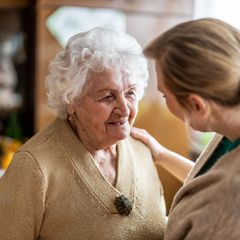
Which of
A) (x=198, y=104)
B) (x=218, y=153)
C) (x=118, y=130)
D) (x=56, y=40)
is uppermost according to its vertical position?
(x=198, y=104)

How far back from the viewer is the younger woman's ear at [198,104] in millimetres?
979

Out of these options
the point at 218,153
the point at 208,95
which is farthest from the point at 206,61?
the point at 218,153

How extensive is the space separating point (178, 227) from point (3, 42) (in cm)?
236

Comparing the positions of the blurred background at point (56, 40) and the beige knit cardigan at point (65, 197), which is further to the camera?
the blurred background at point (56, 40)

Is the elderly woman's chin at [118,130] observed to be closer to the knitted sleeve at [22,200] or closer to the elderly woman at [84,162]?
the elderly woman at [84,162]

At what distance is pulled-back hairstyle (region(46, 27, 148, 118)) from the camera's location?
140cm

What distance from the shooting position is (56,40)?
284 centimetres

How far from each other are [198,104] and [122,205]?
0.55 meters

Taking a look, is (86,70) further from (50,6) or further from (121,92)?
(50,6)

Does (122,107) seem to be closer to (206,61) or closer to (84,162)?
(84,162)

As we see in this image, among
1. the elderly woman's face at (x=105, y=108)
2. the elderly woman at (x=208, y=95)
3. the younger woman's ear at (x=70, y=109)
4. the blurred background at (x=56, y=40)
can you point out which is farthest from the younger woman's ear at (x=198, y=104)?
the blurred background at (x=56, y=40)

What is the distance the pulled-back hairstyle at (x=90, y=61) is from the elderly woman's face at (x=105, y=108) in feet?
0.08

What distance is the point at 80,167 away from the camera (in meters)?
1.45

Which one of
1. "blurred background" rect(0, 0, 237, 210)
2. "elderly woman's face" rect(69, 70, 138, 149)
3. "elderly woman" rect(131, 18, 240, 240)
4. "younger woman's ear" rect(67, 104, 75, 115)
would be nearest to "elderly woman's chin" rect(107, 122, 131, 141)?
"elderly woman's face" rect(69, 70, 138, 149)
